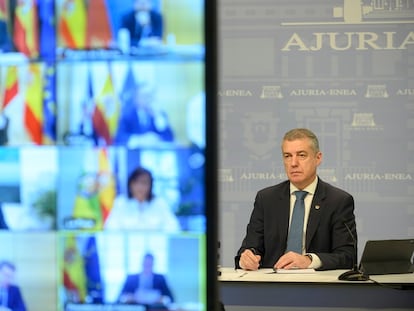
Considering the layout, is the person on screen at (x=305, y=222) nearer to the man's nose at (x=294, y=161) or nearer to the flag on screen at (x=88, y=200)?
the man's nose at (x=294, y=161)

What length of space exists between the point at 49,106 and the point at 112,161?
0.36ft

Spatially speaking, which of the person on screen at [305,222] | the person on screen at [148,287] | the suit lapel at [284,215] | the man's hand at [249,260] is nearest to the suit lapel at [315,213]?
the person on screen at [305,222]

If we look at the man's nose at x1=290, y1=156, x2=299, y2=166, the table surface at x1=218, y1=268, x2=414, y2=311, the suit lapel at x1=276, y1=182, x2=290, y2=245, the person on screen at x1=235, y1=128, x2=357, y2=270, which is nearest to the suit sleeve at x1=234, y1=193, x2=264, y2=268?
the person on screen at x1=235, y1=128, x2=357, y2=270

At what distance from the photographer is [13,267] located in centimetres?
97

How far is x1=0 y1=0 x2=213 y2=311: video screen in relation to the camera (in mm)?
944

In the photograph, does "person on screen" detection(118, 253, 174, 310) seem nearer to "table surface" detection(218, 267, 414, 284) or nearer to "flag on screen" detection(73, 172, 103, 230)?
"flag on screen" detection(73, 172, 103, 230)

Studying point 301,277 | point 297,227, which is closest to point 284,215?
point 297,227

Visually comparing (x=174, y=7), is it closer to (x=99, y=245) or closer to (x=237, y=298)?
(x=99, y=245)

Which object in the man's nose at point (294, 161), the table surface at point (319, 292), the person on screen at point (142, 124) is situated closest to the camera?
the person on screen at point (142, 124)

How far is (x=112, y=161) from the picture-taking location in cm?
95

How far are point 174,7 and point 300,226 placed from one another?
10.2 ft

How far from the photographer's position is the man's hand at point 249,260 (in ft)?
12.9

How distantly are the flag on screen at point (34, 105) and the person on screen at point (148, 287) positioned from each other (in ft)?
0.70

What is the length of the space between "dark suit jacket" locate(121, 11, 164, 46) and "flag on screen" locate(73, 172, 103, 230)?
192mm
